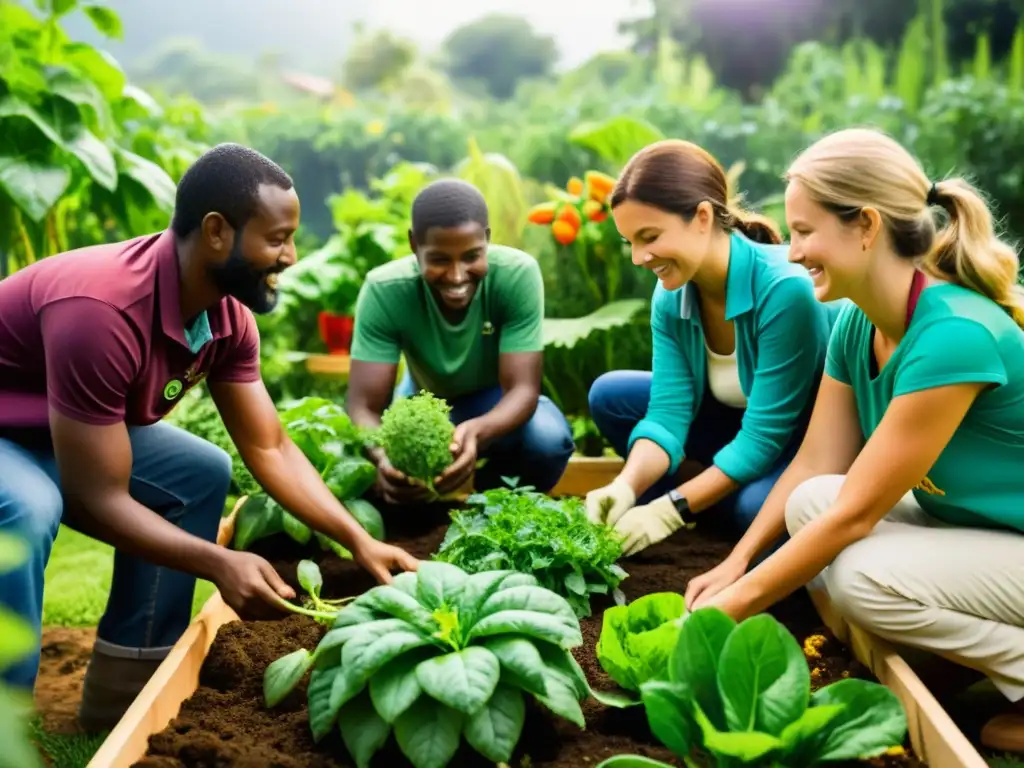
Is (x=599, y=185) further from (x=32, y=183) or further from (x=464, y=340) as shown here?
(x=32, y=183)

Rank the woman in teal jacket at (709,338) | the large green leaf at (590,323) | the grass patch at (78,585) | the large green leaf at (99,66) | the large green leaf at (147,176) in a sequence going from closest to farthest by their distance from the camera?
the woman in teal jacket at (709,338) < the grass patch at (78,585) < the large green leaf at (147,176) < the large green leaf at (99,66) < the large green leaf at (590,323)

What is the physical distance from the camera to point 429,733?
5.32 ft

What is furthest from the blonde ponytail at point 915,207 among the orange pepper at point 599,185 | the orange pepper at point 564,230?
the orange pepper at point 564,230

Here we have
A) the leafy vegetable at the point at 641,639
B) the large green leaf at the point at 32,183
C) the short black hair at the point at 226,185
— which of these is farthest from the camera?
the large green leaf at the point at 32,183

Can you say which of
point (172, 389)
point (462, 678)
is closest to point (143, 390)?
point (172, 389)

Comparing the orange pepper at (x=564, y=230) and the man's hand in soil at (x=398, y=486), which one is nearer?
the man's hand in soil at (x=398, y=486)

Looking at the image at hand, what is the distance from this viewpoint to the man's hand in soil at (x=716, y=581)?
2.24 m

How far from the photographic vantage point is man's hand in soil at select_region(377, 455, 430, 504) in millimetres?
2938

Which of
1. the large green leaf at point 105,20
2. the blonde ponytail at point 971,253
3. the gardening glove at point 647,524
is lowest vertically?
the gardening glove at point 647,524

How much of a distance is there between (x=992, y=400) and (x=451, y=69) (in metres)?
8.12

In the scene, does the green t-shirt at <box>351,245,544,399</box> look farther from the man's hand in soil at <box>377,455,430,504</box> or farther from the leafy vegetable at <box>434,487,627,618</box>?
the leafy vegetable at <box>434,487,627,618</box>

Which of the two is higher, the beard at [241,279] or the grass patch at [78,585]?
the beard at [241,279]

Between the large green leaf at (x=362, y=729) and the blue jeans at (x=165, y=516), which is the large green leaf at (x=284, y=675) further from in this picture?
the blue jeans at (x=165, y=516)

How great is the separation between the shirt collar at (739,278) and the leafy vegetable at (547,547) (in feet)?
2.32
